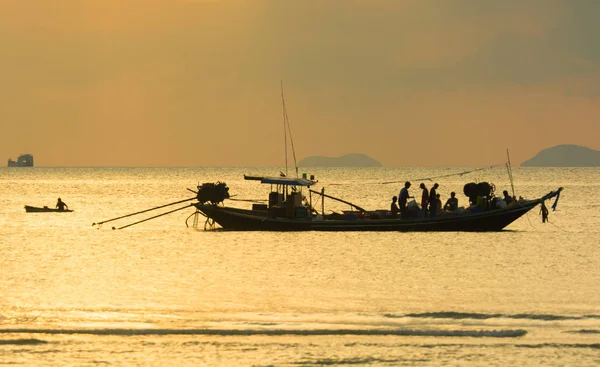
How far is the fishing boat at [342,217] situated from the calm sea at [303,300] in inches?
26.8

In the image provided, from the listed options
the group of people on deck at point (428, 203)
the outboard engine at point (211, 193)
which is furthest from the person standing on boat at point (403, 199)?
the outboard engine at point (211, 193)

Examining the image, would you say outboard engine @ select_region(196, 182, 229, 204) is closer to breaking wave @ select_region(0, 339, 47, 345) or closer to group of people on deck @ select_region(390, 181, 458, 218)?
group of people on deck @ select_region(390, 181, 458, 218)

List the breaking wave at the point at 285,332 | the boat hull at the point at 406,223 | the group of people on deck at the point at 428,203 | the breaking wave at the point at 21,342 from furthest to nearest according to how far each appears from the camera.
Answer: the boat hull at the point at 406,223, the group of people on deck at the point at 428,203, the breaking wave at the point at 285,332, the breaking wave at the point at 21,342

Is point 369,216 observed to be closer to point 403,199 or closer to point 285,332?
point 403,199

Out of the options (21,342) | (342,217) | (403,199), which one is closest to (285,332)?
(21,342)

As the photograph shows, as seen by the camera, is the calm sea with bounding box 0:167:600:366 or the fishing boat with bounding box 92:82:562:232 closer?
the calm sea with bounding box 0:167:600:366

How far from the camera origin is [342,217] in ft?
164

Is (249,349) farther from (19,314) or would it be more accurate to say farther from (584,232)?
(584,232)

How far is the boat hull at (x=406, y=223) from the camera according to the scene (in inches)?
1898

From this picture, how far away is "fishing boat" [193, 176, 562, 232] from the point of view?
159 feet

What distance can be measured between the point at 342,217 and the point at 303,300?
2238cm

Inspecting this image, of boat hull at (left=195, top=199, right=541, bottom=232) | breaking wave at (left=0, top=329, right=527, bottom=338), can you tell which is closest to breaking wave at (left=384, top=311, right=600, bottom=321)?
breaking wave at (left=0, top=329, right=527, bottom=338)

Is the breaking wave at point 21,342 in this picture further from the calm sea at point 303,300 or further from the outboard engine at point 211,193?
the outboard engine at point 211,193

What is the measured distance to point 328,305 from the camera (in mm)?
26766
